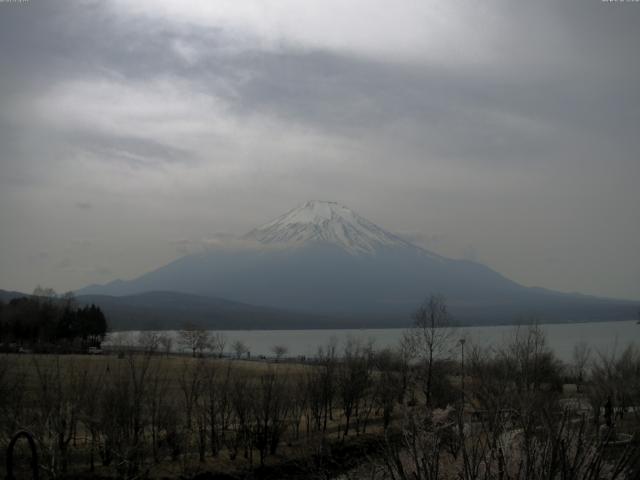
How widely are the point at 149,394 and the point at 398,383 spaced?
70.7 ft

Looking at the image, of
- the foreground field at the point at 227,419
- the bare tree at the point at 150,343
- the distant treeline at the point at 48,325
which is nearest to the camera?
the foreground field at the point at 227,419

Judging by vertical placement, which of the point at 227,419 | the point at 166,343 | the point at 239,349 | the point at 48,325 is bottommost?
the point at 239,349

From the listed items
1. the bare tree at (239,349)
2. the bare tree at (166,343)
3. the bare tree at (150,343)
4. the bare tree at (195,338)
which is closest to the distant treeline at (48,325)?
the bare tree at (166,343)

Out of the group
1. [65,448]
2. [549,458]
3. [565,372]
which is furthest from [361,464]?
[565,372]

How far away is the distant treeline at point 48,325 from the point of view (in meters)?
97.8

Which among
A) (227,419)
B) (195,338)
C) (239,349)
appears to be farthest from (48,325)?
(227,419)

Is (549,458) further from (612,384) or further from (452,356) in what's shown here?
(452,356)

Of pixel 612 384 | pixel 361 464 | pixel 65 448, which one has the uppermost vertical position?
pixel 612 384

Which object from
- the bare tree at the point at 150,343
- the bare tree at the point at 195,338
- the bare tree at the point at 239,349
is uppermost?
the bare tree at the point at 150,343

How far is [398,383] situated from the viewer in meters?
48.5

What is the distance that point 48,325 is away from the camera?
10219cm

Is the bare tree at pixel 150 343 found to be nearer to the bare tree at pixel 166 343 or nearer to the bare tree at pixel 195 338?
the bare tree at pixel 166 343

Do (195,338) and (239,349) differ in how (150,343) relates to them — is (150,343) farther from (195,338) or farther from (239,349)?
(195,338)

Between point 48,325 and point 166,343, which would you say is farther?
point 166,343
